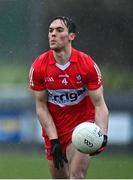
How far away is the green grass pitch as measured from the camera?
11.7 m

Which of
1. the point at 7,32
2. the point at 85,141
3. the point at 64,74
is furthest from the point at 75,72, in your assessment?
the point at 7,32

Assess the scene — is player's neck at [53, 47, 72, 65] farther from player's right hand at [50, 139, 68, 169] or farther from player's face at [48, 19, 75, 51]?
player's right hand at [50, 139, 68, 169]

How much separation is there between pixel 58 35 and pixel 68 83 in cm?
41

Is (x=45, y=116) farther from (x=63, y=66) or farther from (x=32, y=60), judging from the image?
(x=32, y=60)

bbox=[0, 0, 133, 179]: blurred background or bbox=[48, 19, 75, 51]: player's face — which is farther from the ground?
bbox=[48, 19, 75, 51]: player's face

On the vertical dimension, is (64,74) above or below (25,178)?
above

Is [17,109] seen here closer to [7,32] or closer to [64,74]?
[7,32]

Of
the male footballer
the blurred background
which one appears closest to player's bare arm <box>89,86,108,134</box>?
the male footballer

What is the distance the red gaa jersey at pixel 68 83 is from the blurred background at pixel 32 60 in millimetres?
2355

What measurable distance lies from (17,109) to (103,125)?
2933 millimetres

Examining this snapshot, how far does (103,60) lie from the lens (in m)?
11.6

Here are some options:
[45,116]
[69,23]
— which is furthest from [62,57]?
[45,116]

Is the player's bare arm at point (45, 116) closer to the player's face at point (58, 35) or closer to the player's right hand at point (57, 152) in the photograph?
the player's right hand at point (57, 152)

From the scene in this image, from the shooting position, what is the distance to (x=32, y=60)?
11562 millimetres
